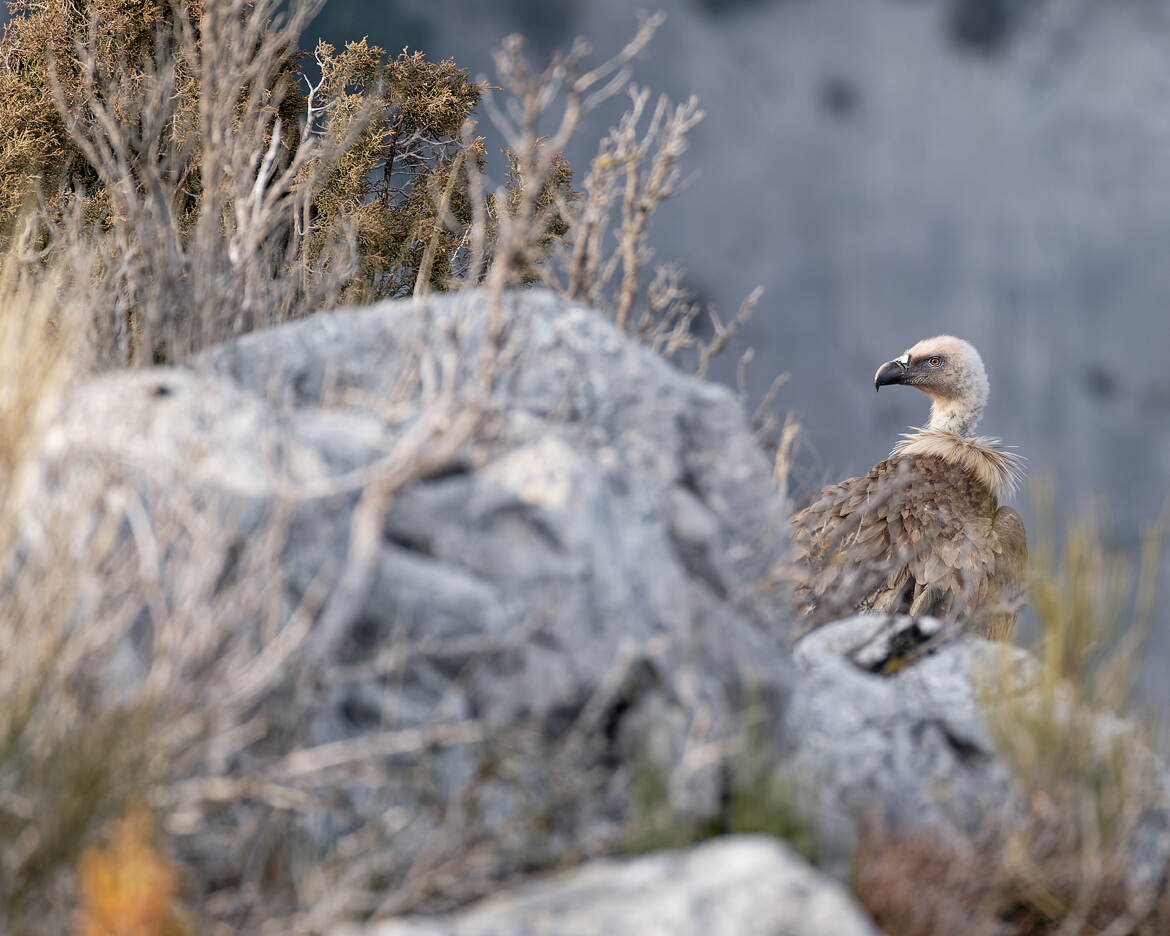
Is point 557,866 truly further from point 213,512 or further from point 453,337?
point 453,337

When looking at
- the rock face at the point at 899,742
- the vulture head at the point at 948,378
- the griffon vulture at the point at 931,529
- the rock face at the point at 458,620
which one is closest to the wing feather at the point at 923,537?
the griffon vulture at the point at 931,529

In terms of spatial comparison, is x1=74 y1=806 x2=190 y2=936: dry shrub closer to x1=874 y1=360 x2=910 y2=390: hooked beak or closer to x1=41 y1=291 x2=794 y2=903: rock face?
x1=41 y1=291 x2=794 y2=903: rock face

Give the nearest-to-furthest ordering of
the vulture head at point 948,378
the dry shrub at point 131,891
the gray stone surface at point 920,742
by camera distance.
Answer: the dry shrub at point 131,891 < the gray stone surface at point 920,742 < the vulture head at point 948,378

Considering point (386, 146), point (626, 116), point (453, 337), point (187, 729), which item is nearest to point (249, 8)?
point (386, 146)

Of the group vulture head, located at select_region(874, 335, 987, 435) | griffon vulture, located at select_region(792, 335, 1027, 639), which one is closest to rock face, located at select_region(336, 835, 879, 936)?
griffon vulture, located at select_region(792, 335, 1027, 639)

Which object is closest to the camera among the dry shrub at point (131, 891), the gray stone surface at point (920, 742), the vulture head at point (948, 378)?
the dry shrub at point (131, 891)

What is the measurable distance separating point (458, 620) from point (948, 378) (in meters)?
7.08

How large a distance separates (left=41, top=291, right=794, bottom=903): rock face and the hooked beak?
616cm

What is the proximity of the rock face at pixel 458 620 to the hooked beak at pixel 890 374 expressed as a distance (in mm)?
6161

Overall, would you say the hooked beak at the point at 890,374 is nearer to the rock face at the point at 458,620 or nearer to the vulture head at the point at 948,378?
the vulture head at the point at 948,378

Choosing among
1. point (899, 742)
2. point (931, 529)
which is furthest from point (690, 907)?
point (931, 529)

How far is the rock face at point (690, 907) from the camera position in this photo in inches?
67.5

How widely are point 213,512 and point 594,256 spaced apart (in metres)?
2.44

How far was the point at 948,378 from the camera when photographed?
8.53 meters
